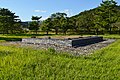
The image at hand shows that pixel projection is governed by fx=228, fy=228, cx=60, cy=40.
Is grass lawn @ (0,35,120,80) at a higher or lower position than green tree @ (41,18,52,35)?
lower

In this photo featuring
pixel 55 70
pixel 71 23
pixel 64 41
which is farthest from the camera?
pixel 71 23

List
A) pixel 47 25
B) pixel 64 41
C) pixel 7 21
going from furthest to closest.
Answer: pixel 47 25
pixel 7 21
pixel 64 41

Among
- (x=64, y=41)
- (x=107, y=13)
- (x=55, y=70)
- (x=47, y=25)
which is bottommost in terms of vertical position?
(x=55, y=70)

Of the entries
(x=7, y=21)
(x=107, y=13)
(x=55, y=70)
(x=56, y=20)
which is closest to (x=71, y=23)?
(x=56, y=20)

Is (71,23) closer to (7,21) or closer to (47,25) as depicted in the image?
(47,25)

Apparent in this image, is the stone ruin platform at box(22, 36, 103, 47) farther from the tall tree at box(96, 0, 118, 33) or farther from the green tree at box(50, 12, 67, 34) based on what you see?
the green tree at box(50, 12, 67, 34)

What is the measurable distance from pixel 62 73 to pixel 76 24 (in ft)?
192

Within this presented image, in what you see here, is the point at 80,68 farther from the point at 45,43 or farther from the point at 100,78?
the point at 45,43

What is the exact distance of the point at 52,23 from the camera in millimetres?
63594

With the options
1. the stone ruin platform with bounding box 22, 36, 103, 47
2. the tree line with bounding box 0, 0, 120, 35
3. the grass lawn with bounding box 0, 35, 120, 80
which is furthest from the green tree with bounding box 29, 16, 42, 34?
the grass lawn with bounding box 0, 35, 120, 80

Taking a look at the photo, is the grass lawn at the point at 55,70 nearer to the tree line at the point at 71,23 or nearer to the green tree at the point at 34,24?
the tree line at the point at 71,23

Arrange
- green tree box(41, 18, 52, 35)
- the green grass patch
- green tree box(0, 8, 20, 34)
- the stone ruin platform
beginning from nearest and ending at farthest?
1. the green grass patch
2. the stone ruin platform
3. green tree box(0, 8, 20, 34)
4. green tree box(41, 18, 52, 35)

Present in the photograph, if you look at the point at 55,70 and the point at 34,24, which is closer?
the point at 55,70

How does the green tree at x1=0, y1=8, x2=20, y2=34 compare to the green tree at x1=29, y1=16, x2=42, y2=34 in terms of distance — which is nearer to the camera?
the green tree at x1=0, y1=8, x2=20, y2=34
